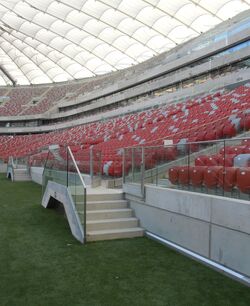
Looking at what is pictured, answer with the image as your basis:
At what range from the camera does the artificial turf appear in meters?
5.48

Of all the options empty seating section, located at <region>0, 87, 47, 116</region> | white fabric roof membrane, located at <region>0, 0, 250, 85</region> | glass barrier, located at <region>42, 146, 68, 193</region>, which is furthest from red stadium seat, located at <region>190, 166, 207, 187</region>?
empty seating section, located at <region>0, 87, 47, 116</region>

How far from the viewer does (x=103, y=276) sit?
6398mm

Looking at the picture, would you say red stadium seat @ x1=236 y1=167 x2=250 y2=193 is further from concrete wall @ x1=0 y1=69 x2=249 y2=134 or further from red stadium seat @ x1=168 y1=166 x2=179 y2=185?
concrete wall @ x1=0 y1=69 x2=249 y2=134

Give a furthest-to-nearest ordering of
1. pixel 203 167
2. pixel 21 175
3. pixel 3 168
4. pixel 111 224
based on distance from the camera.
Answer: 1. pixel 3 168
2. pixel 21 175
3. pixel 111 224
4. pixel 203 167

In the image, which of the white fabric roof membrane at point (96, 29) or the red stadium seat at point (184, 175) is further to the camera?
the white fabric roof membrane at point (96, 29)

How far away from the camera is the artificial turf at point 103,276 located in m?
5.48

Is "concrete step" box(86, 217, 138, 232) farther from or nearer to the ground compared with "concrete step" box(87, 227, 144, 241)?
farther from the ground

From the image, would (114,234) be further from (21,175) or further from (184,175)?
(21,175)

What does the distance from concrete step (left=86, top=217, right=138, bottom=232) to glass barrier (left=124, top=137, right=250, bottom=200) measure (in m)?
0.84

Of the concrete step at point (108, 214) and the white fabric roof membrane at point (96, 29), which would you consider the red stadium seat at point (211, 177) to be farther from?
the white fabric roof membrane at point (96, 29)

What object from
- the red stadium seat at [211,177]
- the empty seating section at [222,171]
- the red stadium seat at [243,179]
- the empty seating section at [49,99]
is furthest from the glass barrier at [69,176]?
the empty seating section at [49,99]

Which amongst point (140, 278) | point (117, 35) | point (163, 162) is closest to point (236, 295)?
point (140, 278)

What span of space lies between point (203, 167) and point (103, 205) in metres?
2.86

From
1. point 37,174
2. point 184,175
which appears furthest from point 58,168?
point 37,174
